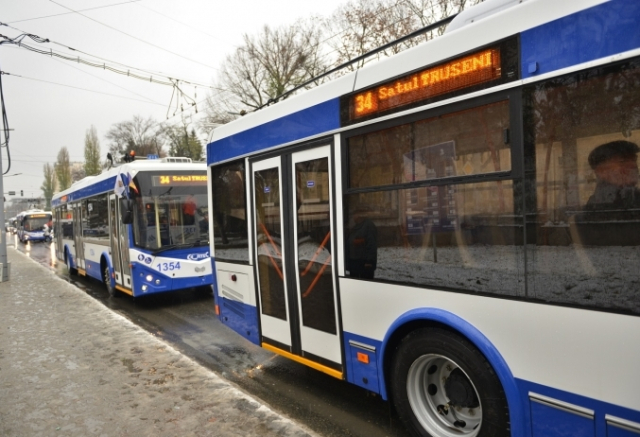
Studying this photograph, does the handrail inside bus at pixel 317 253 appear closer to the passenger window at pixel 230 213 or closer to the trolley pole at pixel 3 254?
the passenger window at pixel 230 213

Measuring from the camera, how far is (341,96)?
3986 millimetres

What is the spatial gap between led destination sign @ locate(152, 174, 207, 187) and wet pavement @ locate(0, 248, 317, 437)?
113 inches

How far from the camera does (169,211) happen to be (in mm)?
9445

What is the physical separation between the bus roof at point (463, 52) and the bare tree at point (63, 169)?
101916 millimetres

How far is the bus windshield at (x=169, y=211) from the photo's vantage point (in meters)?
9.30

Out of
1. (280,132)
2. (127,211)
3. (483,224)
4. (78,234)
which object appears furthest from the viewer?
(78,234)

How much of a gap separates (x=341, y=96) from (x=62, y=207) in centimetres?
1567

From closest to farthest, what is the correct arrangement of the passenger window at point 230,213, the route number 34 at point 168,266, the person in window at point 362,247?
the person in window at point 362,247
the passenger window at point 230,213
the route number 34 at point 168,266

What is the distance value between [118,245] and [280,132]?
7.00m

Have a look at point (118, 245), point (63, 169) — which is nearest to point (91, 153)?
point (63, 169)

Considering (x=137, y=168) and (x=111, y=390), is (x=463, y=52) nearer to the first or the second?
(x=111, y=390)

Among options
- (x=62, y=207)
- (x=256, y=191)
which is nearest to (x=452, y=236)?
(x=256, y=191)

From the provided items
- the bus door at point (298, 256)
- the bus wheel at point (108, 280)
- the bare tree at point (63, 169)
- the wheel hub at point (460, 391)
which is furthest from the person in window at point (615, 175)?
the bare tree at point (63, 169)

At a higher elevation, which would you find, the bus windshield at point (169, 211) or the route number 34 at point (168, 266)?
the bus windshield at point (169, 211)
